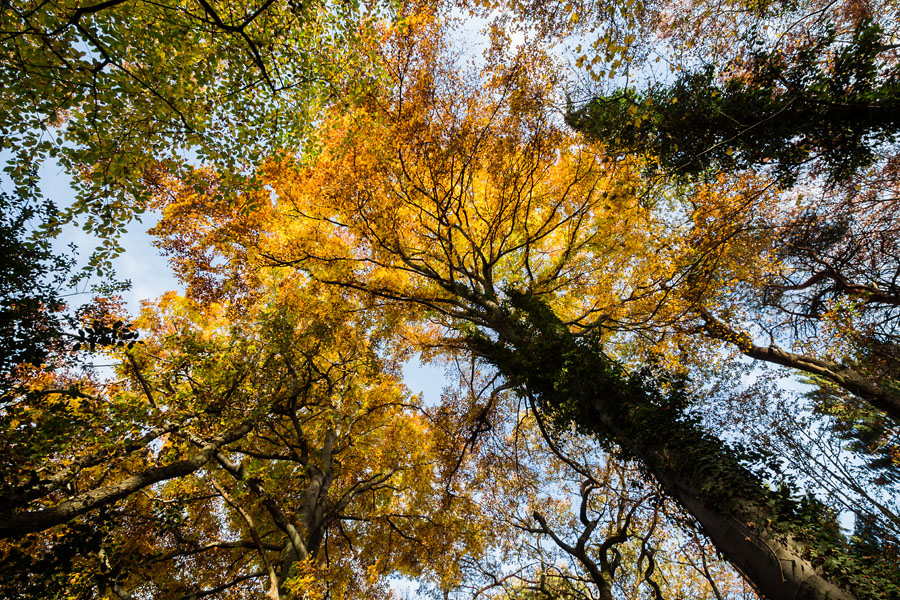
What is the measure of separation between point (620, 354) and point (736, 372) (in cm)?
302

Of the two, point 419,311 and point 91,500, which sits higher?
point 419,311

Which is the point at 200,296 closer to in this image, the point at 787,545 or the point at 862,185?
the point at 787,545

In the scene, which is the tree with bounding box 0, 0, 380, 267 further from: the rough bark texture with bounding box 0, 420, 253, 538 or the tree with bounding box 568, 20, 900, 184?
the tree with bounding box 568, 20, 900, 184

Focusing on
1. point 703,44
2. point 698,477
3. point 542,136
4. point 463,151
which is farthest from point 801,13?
point 698,477

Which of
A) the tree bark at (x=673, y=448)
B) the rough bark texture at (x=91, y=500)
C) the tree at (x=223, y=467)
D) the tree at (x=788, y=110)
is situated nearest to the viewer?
the rough bark texture at (x=91, y=500)

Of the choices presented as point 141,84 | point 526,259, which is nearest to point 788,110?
point 526,259

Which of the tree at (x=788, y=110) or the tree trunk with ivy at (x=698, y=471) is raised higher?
the tree at (x=788, y=110)

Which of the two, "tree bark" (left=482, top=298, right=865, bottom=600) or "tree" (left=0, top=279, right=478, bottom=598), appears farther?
"tree" (left=0, top=279, right=478, bottom=598)

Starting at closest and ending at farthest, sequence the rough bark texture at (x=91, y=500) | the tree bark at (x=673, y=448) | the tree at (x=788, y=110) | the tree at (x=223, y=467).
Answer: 1. the rough bark texture at (x=91, y=500)
2. the tree bark at (x=673, y=448)
3. the tree at (x=223, y=467)
4. the tree at (x=788, y=110)

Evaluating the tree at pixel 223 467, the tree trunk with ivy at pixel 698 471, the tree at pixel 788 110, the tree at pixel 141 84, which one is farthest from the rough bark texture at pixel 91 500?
the tree at pixel 788 110

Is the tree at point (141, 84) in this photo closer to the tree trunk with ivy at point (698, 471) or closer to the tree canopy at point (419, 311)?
the tree canopy at point (419, 311)

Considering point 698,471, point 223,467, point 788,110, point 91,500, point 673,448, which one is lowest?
point 698,471

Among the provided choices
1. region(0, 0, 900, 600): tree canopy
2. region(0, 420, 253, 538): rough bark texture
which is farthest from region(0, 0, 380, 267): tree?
region(0, 420, 253, 538): rough bark texture

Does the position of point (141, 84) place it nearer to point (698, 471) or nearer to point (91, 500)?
point (91, 500)
